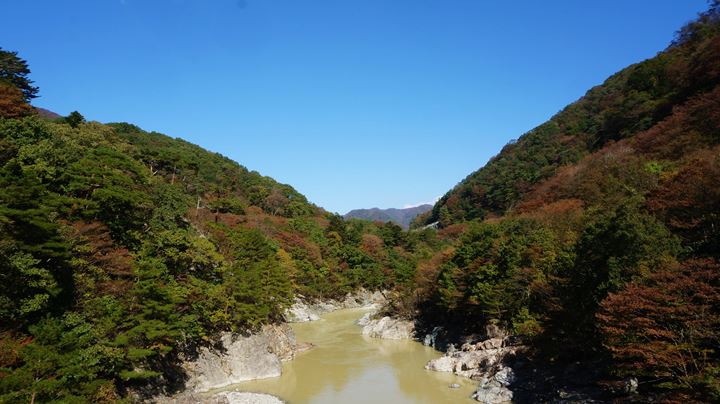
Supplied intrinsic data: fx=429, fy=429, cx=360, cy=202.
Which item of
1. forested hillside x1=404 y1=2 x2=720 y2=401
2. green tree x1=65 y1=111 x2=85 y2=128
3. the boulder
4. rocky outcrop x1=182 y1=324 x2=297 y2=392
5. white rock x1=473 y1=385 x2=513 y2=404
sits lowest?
white rock x1=473 y1=385 x2=513 y2=404

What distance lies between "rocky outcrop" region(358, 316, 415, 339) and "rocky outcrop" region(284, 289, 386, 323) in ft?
22.9

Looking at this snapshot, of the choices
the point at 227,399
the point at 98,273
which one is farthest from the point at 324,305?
the point at 98,273

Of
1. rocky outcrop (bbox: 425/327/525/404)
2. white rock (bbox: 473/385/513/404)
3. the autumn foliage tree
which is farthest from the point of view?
rocky outcrop (bbox: 425/327/525/404)

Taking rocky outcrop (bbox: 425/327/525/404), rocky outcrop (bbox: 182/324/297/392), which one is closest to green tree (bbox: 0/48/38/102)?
rocky outcrop (bbox: 182/324/297/392)

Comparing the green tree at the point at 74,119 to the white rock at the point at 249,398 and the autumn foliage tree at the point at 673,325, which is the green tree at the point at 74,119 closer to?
the white rock at the point at 249,398

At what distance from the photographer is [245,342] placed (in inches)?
902

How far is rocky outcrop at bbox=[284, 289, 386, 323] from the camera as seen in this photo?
4203cm

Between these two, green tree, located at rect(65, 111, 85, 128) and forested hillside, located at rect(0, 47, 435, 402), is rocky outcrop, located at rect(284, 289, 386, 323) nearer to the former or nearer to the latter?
forested hillside, located at rect(0, 47, 435, 402)

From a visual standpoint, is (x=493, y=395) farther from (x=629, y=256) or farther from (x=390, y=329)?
(x=390, y=329)

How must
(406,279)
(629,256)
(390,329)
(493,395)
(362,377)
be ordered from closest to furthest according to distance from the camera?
(629,256) < (493,395) < (362,377) < (390,329) < (406,279)

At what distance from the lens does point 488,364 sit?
21984 millimetres

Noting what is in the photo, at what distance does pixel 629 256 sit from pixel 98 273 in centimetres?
1827

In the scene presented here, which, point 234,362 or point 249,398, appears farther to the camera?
point 234,362

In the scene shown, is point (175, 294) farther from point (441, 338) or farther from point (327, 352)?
point (441, 338)
